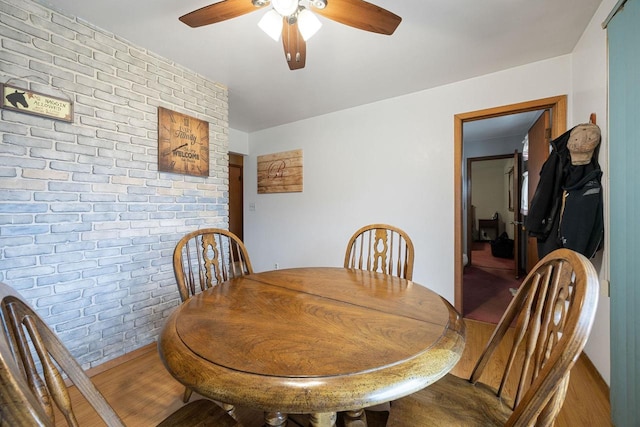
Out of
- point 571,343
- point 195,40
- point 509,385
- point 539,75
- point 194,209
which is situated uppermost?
point 195,40

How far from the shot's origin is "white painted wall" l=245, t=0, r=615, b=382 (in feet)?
6.28

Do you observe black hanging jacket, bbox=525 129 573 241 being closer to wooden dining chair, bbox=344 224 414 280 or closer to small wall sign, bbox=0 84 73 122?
wooden dining chair, bbox=344 224 414 280

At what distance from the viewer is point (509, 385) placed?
160 cm

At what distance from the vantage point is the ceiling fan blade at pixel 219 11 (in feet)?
4.01

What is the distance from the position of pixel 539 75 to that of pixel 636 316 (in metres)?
1.96

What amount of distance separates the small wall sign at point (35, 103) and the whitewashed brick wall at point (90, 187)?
4 cm

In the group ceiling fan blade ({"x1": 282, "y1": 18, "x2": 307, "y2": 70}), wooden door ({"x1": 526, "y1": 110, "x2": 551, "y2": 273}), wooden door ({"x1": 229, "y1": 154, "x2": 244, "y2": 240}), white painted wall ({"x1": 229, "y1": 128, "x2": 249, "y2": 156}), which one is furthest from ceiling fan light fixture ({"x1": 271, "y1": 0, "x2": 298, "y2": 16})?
wooden door ({"x1": 229, "y1": 154, "x2": 244, "y2": 240})

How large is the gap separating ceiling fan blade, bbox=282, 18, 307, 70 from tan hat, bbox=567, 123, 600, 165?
178cm

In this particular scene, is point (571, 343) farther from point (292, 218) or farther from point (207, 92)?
point (292, 218)

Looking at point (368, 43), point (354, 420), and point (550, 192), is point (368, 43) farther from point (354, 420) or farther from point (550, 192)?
point (354, 420)

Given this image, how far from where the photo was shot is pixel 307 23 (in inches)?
50.1

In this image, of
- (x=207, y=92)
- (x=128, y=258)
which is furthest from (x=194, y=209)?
(x=207, y=92)

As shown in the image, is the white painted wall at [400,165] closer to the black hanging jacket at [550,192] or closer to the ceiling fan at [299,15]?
the black hanging jacket at [550,192]

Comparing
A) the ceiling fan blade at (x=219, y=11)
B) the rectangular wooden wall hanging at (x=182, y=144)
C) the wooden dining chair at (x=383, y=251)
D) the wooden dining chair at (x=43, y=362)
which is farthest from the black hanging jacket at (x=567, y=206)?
the rectangular wooden wall hanging at (x=182, y=144)
